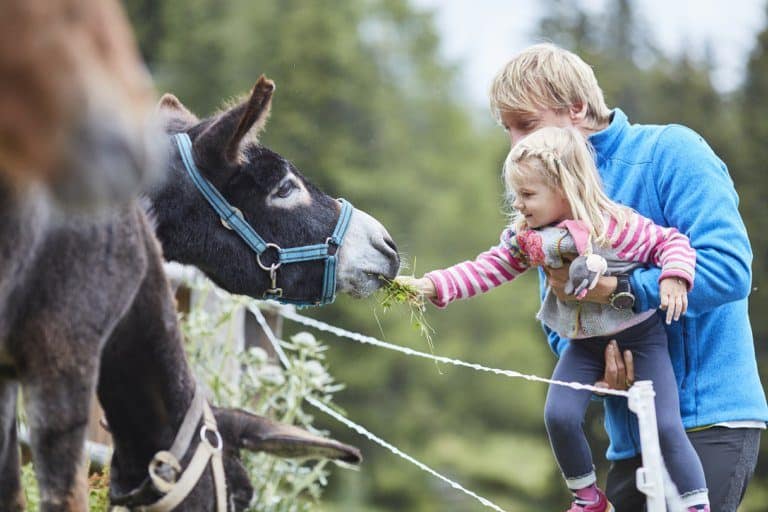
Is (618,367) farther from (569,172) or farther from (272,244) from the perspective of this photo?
(272,244)

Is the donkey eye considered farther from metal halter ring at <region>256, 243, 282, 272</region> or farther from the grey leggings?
the grey leggings

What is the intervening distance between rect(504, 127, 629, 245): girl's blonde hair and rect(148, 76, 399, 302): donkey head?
19.5 inches

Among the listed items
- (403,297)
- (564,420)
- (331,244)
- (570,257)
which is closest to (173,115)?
(331,244)

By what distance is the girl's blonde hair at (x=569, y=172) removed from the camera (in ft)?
10.6

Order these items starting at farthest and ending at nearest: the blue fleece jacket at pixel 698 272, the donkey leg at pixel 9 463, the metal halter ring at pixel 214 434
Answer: the blue fleece jacket at pixel 698 272, the metal halter ring at pixel 214 434, the donkey leg at pixel 9 463

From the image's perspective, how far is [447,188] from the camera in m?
25.2

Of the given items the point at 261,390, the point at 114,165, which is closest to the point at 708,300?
the point at 114,165

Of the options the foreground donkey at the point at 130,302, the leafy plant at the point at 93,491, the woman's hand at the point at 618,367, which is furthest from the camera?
the leafy plant at the point at 93,491

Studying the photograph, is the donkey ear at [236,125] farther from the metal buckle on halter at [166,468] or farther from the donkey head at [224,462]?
the metal buckle on halter at [166,468]

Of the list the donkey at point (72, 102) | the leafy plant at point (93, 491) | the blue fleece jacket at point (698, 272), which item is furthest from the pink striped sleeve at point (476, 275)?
the donkey at point (72, 102)

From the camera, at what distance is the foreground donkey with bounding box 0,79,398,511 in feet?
7.64

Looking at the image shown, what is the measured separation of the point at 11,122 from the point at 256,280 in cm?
193

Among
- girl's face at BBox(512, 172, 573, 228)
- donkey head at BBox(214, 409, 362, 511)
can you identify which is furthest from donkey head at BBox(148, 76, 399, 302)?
donkey head at BBox(214, 409, 362, 511)

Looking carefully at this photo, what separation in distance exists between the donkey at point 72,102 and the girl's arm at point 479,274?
6.67 ft
